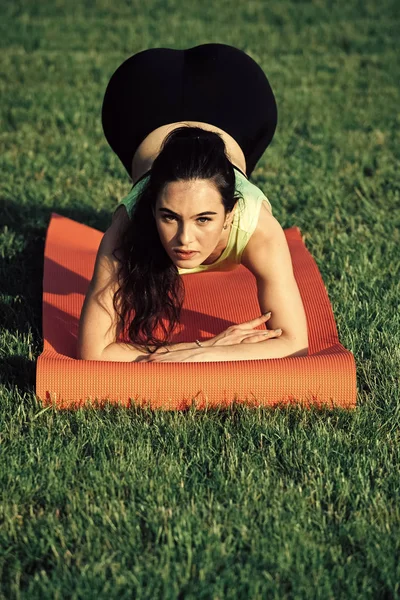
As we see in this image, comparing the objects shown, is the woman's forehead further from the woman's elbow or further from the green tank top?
the woman's elbow

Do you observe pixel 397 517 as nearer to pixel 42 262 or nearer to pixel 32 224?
pixel 42 262

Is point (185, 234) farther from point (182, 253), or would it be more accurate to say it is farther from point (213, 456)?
point (213, 456)

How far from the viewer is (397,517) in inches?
115

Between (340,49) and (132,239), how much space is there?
25.1 feet

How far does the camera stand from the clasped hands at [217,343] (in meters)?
3.78

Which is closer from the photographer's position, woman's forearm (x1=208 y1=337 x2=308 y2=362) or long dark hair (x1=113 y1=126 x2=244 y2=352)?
long dark hair (x1=113 y1=126 x2=244 y2=352)

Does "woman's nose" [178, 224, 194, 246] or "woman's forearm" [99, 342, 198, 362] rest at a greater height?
"woman's nose" [178, 224, 194, 246]

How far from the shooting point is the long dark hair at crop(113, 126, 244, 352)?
345 centimetres

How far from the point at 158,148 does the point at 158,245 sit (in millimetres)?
1004

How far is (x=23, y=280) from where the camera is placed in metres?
5.02

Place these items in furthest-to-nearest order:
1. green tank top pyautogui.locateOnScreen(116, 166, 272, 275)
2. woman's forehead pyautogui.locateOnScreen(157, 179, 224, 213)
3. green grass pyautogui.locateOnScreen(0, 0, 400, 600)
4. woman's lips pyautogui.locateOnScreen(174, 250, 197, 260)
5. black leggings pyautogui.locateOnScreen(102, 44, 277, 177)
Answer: black leggings pyautogui.locateOnScreen(102, 44, 277, 177), green tank top pyautogui.locateOnScreen(116, 166, 272, 275), woman's lips pyautogui.locateOnScreen(174, 250, 197, 260), woman's forehead pyautogui.locateOnScreen(157, 179, 224, 213), green grass pyautogui.locateOnScreen(0, 0, 400, 600)

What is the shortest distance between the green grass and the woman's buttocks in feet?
2.80

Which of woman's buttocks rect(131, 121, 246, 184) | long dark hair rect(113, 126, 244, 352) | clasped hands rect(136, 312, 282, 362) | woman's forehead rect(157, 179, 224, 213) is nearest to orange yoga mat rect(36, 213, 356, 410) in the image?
clasped hands rect(136, 312, 282, 362)

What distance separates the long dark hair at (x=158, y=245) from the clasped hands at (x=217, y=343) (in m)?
0.11
